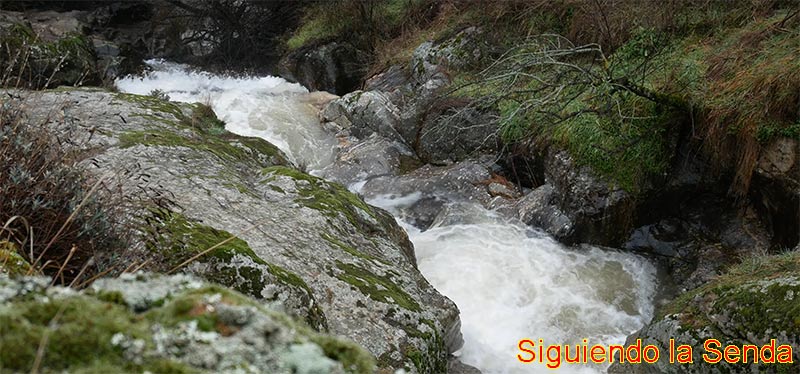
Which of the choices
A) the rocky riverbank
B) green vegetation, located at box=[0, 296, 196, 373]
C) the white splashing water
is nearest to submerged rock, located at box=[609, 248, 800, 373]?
the rocky riverbank

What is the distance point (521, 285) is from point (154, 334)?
5.79 metres

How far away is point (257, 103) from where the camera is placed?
12203 millimetres

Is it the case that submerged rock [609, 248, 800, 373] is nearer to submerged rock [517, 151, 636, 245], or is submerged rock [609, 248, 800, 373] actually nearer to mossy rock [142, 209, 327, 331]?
submerged rock [517, 151, 636, 245]

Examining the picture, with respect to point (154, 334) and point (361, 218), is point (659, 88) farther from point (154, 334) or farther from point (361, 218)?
point (154, 334)

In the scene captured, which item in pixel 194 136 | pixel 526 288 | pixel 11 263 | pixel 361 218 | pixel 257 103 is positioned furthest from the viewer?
pixel 257 103

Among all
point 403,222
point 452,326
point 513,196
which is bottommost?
point 452,326

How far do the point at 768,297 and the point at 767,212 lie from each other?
2.59 m

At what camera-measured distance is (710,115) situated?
252 inches

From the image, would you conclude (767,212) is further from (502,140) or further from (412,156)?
(412,156)

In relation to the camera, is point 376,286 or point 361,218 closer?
point 376,286

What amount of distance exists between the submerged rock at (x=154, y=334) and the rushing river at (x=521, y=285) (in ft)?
13.2

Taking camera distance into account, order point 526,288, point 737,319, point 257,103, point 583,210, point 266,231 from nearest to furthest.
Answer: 1. point 266,231
2. point 737,319
3. point 526,288
4. point 583,210
5. point 257,103

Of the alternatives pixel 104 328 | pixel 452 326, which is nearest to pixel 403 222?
pixel 452 326

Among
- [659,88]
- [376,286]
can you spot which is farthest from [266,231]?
[659,88]
